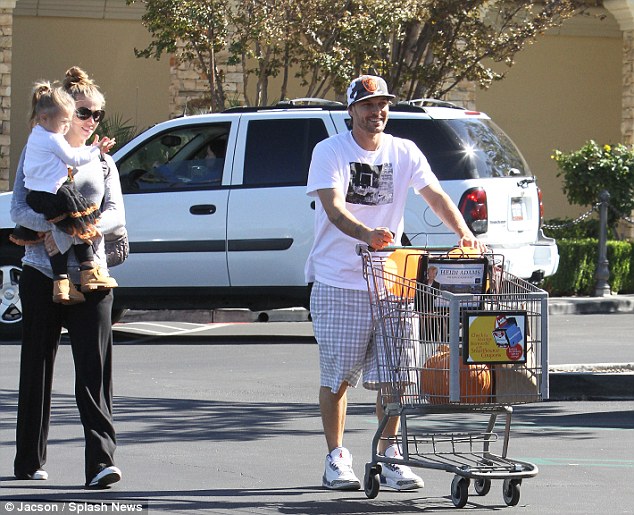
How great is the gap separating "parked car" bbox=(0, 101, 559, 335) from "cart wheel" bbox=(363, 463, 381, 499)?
6562mm

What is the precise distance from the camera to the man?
689cm

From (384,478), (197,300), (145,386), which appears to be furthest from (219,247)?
(384,478)

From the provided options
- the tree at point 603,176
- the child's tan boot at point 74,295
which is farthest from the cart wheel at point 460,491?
the tree at point 603,176

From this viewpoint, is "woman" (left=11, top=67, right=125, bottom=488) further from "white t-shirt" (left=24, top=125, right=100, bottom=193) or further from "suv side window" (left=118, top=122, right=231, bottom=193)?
"suv side window" (left=118, top=122, right=231, bottom=193)

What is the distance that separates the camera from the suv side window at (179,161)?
44.5 ft

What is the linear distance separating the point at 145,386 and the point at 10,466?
135 inches

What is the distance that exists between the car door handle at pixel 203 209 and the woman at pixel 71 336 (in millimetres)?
6348

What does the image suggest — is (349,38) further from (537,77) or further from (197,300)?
(537,77)

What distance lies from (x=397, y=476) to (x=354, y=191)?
136 cm

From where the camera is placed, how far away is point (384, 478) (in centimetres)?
698

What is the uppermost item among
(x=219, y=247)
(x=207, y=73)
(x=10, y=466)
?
(x=207, y=73)

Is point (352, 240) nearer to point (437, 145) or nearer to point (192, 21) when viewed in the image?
point (437, 145)

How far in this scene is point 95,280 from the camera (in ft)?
22.5

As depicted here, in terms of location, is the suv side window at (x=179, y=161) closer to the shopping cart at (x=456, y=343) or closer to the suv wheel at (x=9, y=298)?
the suv wheel at (x=9, y=298)
